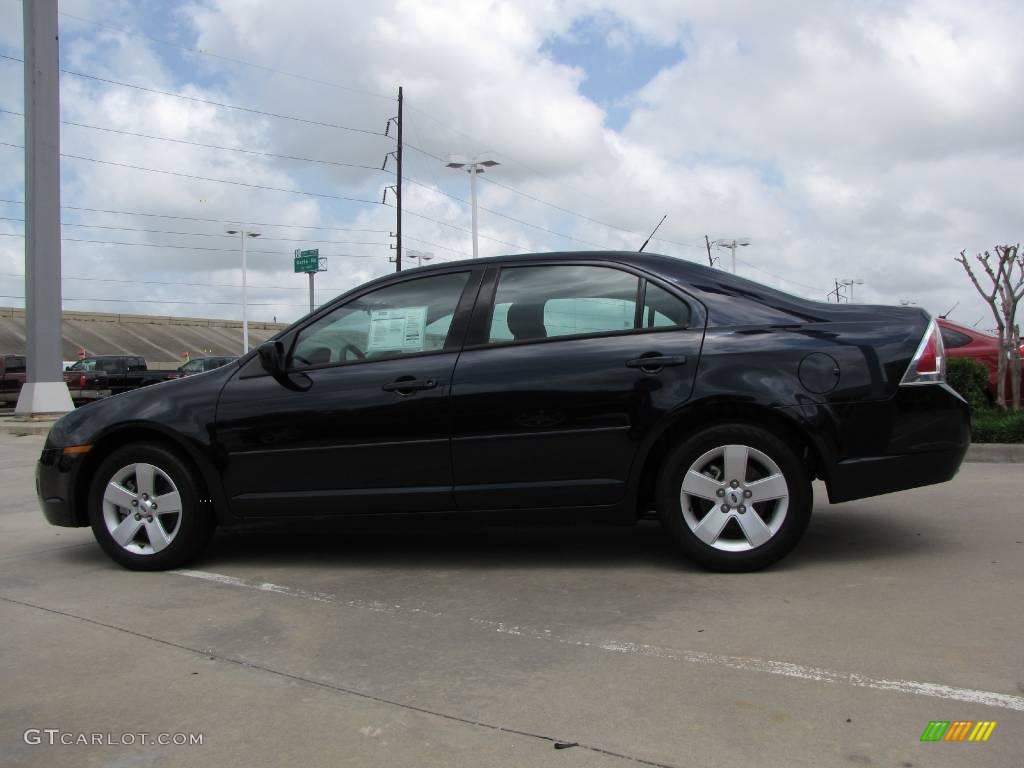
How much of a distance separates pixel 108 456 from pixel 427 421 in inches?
72.2

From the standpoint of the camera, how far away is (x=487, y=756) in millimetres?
2611

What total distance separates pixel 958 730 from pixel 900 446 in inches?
74.2

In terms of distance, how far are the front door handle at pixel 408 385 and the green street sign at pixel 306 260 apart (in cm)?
4306

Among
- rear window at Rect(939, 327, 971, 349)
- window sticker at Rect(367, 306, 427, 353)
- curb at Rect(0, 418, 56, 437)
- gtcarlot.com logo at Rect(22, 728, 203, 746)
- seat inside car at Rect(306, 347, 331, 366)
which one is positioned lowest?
gtcarlot.com logo at Rect(22, 728, 203, 746)

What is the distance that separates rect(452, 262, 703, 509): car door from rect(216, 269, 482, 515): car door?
0.16 m

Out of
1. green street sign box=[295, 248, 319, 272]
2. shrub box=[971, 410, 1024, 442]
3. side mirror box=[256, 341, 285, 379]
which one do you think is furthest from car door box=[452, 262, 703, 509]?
green street sign box=[295, 248, 319, 272]

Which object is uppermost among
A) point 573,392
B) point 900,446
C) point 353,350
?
point 353,350

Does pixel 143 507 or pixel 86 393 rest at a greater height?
pixel 86 393

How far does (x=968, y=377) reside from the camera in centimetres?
950

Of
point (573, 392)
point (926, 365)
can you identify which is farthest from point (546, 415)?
point (926, 365)

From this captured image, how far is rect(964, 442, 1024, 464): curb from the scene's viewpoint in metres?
8.04

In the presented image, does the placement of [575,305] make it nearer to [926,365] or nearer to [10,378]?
[926,365]

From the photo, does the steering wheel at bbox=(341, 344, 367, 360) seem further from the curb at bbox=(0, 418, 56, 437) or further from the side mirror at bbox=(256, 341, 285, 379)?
the curb at bbox=(0, 418, 56, 437)

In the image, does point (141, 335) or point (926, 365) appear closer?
point (926, 365)
